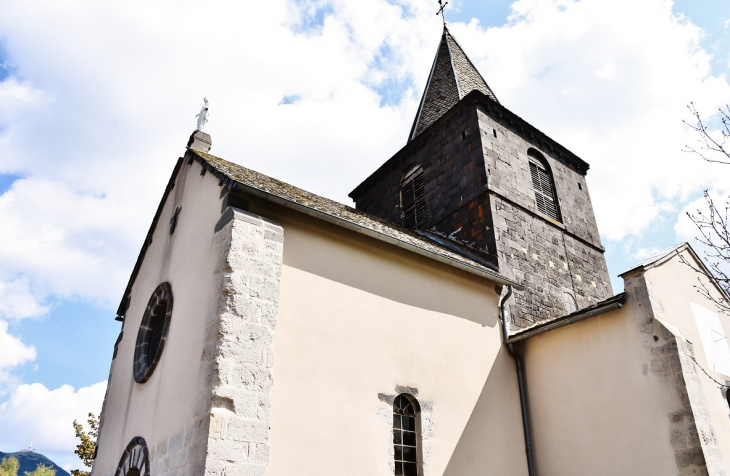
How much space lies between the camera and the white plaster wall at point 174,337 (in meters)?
6.60

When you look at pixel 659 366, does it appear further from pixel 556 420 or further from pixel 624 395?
pixel 556 420

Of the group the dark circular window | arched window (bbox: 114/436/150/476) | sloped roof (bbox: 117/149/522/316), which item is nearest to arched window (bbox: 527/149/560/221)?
sloped roof (bbox: 117/149/522/316)

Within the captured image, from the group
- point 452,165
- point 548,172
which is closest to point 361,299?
point 452,165

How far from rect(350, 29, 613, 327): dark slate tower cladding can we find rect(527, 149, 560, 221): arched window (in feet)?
0.09

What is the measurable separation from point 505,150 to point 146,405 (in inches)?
371

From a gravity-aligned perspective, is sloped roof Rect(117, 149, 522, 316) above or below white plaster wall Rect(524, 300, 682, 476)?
above

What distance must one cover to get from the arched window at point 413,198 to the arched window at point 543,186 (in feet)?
8.87

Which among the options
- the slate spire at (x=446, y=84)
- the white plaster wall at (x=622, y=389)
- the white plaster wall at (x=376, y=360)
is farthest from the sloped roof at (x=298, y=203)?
the slate spire at (x=446, y=84)

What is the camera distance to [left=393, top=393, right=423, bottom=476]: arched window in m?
7.44

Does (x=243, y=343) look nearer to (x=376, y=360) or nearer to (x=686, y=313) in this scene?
(x=376, y=360)

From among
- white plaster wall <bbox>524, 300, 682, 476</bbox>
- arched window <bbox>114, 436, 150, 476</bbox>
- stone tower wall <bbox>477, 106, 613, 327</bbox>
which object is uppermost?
stone tower wall <bbox>477, 106, 613, 327</bbox>

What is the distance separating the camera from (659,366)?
297 inches

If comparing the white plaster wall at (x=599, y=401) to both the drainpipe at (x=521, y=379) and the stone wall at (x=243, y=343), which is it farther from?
the stone wall at (x=243, y=343)

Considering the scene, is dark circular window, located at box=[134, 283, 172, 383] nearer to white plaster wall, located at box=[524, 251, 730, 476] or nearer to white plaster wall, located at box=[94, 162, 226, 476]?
white plaster wall, located at box=[94, 162, 226, 476]
